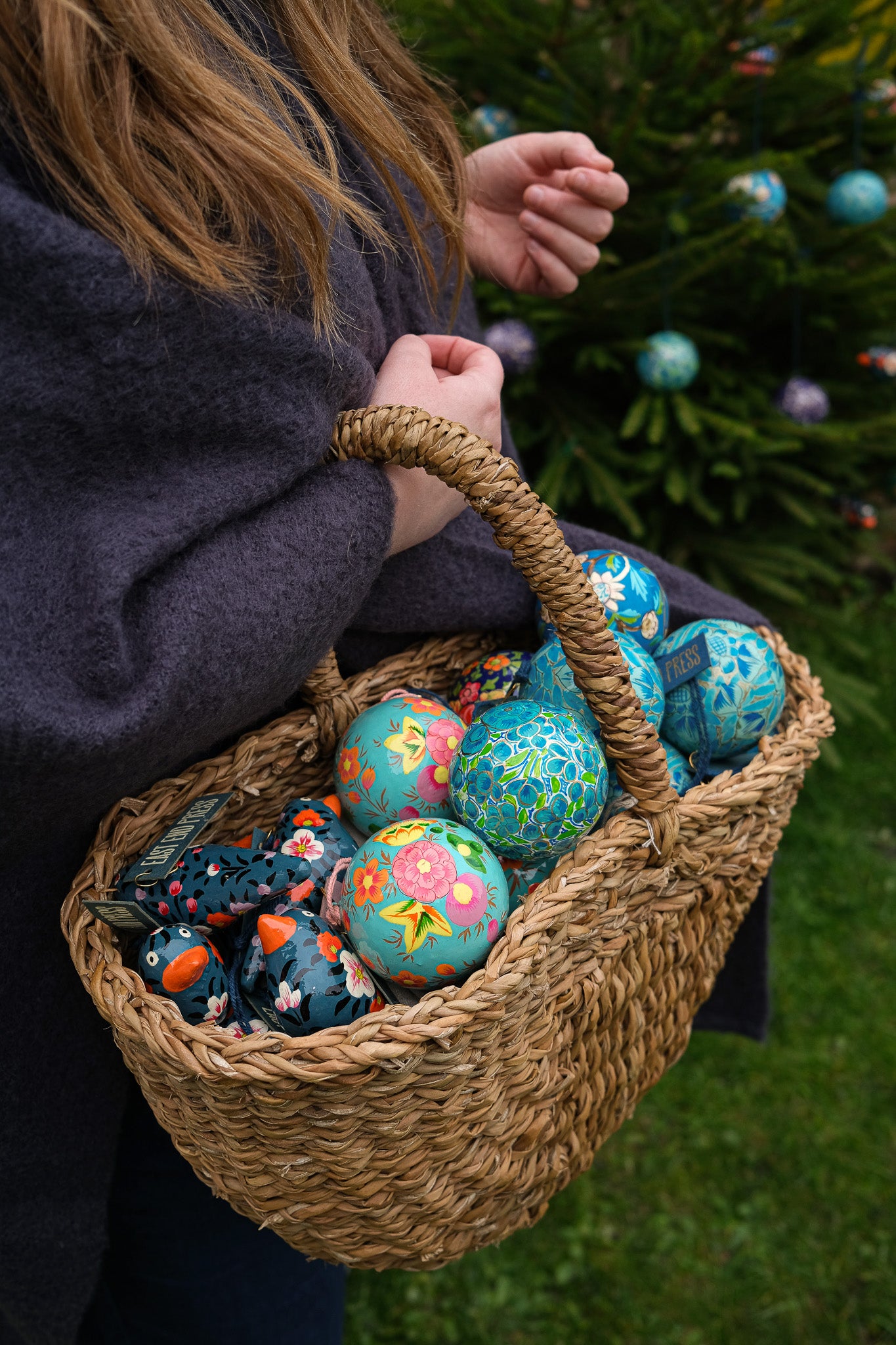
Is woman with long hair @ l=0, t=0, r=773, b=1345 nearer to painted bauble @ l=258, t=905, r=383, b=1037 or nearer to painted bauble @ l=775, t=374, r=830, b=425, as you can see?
painted bauble @ l=258, t=905, r=383, b=1037

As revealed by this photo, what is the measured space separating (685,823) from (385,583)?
0.39 metres

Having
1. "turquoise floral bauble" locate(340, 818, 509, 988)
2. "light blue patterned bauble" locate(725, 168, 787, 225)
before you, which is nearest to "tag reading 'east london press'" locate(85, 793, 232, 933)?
"turquoise floral bauble" locate(340, 818, 509, 988)

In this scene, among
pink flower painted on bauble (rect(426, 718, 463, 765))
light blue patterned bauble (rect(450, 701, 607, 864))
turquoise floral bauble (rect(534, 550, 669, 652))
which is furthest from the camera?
turquoise floral bauble (rect(534, 550, 669, 652))

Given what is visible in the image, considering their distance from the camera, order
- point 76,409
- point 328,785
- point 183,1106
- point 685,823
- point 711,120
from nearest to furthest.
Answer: point 76,409 < point 183,1106 < point 685,823 < point 328,785 < point 711,120

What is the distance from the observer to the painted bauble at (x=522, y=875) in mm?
941

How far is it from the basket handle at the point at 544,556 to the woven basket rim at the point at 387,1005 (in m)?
0.06

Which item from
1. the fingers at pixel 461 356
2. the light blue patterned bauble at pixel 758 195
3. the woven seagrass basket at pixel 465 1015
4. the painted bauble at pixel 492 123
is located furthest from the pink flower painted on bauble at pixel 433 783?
the painted bauble at pixel 492 123

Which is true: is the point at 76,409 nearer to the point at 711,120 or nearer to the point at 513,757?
the point at 513,757

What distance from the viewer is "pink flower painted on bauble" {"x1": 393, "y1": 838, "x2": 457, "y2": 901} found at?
79 cm

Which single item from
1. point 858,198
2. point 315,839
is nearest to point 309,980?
point 315,839

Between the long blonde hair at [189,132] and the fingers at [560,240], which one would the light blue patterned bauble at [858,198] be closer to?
the fingers at [560,240]

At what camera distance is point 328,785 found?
107 cm

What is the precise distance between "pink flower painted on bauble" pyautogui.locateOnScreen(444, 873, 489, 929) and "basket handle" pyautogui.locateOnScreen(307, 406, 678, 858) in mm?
167

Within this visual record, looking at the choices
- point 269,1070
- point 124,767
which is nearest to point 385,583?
point 124,767
